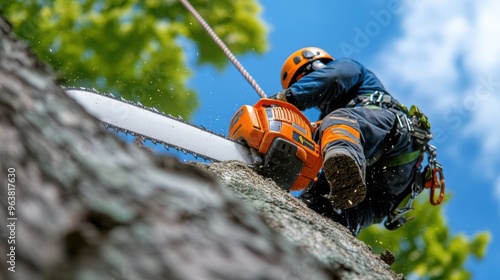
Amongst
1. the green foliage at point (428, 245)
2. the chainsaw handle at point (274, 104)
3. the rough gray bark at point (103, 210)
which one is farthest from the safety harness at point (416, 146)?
the green foliage at point (428, 245)

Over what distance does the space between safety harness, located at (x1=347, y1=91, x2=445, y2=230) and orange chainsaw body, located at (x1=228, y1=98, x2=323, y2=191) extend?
0.72 m

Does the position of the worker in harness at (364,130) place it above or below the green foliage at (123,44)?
below

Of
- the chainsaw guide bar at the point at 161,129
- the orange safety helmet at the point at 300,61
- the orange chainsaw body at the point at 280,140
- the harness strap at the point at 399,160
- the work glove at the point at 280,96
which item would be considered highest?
the orange safety helmet at the point at 300,61

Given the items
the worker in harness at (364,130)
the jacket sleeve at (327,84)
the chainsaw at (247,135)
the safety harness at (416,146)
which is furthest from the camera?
the safety harness at (416,146)

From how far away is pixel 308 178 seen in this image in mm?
3947

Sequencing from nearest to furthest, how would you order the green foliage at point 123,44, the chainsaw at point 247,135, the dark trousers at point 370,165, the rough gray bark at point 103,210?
the rough gray bark at point 103,210, the chainsaw at point 247,135, the dark trousers at point 370,165, the green foliage at point 123,44

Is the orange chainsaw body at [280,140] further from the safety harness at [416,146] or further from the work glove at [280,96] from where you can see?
the safety harness at [416,146]

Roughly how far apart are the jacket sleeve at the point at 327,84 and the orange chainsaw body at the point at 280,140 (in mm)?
398

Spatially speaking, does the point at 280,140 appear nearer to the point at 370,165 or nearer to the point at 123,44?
the point at 370,165

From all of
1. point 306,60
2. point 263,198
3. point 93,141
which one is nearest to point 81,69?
point 306,60

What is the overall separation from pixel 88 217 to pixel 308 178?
3110 mm

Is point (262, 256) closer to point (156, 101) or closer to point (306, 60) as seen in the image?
point (306, 60)

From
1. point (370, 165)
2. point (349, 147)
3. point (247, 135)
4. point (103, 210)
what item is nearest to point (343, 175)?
point (349, 147)

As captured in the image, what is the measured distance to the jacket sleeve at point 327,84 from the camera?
171 inches
